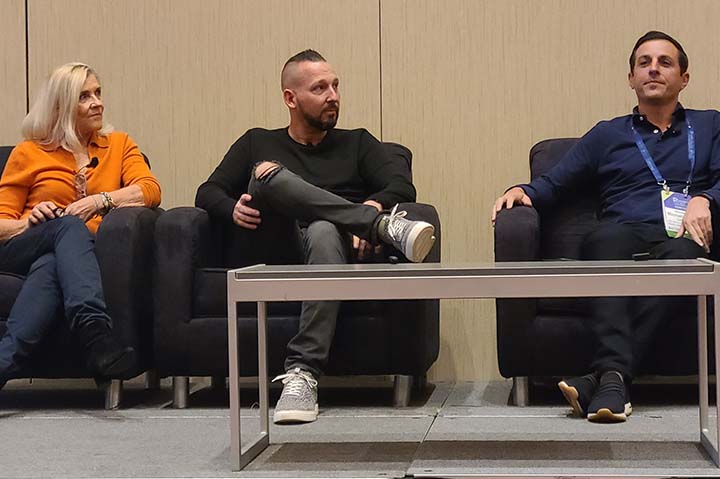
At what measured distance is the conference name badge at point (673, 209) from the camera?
10.9ft

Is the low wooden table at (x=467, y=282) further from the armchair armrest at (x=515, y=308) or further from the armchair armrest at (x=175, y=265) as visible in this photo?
the armchair armrest at (x=175, y=265)

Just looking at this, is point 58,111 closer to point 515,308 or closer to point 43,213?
point 43,213

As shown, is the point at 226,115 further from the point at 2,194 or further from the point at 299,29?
the point at 2,194

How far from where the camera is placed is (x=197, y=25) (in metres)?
4.24

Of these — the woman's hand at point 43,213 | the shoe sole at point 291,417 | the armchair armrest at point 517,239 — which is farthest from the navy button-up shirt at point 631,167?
the woman's hand at point 43,213

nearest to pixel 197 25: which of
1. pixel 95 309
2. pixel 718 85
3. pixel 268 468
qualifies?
pixel 95 309

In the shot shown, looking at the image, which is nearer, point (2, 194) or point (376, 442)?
point (376, 442)

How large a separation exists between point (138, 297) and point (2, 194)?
0.66 meters

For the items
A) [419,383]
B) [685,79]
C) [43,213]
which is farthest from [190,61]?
[685,79]

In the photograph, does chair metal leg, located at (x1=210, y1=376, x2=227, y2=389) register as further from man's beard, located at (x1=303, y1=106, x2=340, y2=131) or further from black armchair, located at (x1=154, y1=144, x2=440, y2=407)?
man's beard, located at (x1=303, y1=106, x2=340, y2=131)

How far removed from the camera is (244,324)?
337 cm

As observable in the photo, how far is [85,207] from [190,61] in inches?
36.6

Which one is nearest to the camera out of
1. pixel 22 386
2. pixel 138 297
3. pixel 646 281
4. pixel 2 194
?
pixel 646 281

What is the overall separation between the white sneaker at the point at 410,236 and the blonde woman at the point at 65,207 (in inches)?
36.4
